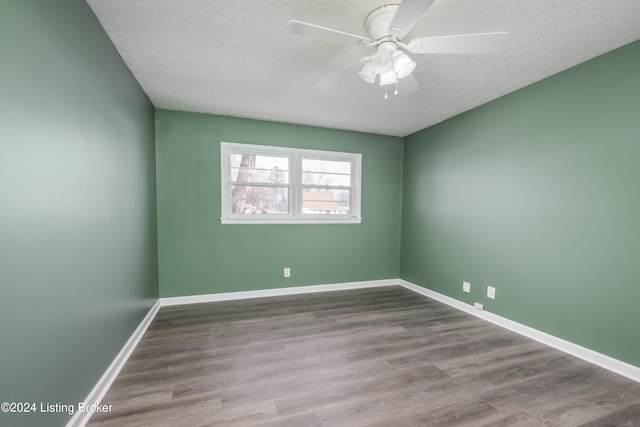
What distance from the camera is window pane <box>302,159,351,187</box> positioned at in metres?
3.72

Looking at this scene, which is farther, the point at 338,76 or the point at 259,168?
the point at 259,168

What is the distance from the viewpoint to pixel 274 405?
5.07 feet

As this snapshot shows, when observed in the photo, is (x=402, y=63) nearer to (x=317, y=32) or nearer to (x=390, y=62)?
(x=390, y=62)

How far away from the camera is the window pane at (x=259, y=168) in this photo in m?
3.43

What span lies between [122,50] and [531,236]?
12.8 feet

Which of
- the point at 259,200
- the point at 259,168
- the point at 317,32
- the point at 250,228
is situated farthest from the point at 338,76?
the point at 250,228

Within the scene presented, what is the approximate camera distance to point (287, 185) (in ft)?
11.9

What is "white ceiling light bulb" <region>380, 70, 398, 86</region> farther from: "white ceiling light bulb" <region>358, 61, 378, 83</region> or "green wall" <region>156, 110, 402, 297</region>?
"green wall" <region>156, 110, 402, 297</region>

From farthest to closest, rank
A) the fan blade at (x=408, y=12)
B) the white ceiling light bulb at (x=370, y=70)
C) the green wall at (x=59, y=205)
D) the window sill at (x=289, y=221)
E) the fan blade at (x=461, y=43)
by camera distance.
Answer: the window sill at (x=289, y=221) < the white ceiling light bulb at (x=370, y=70) < the fan blade at (x=461, y=43) < the fan blade at (x=408, y=12) < the green wall at (x=59, y=205)

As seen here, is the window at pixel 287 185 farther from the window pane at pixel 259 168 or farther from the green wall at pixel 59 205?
the green wall at pixel 59 205

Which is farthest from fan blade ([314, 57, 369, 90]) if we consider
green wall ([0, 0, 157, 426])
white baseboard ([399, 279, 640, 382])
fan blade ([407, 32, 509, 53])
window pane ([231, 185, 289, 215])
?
white baseboard ([399, 279, 640, 382])

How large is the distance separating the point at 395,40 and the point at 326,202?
2.52 m

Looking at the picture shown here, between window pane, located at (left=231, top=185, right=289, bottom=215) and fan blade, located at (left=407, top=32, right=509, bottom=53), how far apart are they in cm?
253

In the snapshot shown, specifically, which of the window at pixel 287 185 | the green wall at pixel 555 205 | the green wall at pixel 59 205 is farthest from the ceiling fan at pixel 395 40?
the window at pixel 287 185
